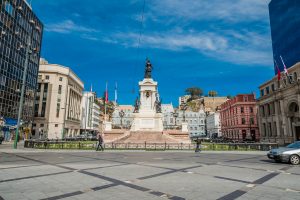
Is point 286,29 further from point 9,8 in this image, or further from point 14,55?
point 14,55

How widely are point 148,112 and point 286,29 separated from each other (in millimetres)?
45423

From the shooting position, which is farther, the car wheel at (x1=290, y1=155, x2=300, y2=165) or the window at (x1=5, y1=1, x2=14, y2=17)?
the window at (x1=5, y1=1, x2=14, y2=17)

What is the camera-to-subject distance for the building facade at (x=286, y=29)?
186 ft

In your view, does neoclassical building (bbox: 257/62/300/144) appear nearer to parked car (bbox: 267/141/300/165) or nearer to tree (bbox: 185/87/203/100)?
parked car (bbox: 267/141/300/165)

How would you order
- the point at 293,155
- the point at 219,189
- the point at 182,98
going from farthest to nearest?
the point at 182,98 < the point at 293,155 < the point at 219,189

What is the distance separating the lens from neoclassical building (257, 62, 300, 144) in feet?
159

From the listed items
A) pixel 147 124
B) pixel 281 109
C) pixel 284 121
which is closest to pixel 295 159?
pixel 147 124

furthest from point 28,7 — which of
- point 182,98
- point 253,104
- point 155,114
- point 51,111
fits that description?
point 182,98

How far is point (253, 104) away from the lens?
79.1 metres

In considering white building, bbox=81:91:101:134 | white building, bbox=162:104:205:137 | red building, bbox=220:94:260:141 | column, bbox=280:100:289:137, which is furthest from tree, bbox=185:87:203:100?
column, bbox=280:100:289:137

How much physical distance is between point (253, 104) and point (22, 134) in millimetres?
72995

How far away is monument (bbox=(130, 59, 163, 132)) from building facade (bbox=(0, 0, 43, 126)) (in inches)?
923

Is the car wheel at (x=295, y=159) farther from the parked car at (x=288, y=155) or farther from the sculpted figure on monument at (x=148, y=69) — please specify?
the sculpted figure on monument at (x=148, y=69)

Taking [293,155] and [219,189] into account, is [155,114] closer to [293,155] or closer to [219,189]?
[293,155]
